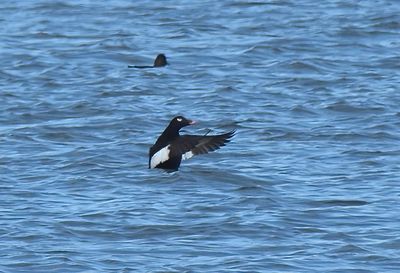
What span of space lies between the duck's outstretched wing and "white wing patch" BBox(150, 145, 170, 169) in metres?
0.06

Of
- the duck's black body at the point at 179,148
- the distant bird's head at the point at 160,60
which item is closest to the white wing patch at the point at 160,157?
the duck's black body at the point at 179,148

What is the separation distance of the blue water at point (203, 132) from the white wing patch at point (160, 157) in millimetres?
155

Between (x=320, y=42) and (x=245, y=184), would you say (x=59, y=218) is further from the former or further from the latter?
(x=320, y=42)

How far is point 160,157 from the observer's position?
12281mm

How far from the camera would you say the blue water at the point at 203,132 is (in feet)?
32.2

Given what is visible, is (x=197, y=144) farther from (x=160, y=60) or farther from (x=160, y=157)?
(x=160, y=60)

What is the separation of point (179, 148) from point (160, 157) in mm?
186

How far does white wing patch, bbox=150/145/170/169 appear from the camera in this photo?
1224 cm

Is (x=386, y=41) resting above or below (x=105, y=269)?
below

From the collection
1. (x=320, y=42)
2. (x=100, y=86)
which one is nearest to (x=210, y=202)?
(x=100, y=86)

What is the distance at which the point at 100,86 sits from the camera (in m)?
17.2

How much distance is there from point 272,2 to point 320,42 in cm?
367

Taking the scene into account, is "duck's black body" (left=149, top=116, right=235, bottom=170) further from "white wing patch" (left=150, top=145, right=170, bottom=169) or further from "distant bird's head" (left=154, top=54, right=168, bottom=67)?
"distant bird's head" (left=154, top=54, right=168, bottom=67)

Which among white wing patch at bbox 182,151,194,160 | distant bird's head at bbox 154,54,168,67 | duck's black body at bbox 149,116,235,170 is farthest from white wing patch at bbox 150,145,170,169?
distant bird's head at bbox 154,54,168,67
